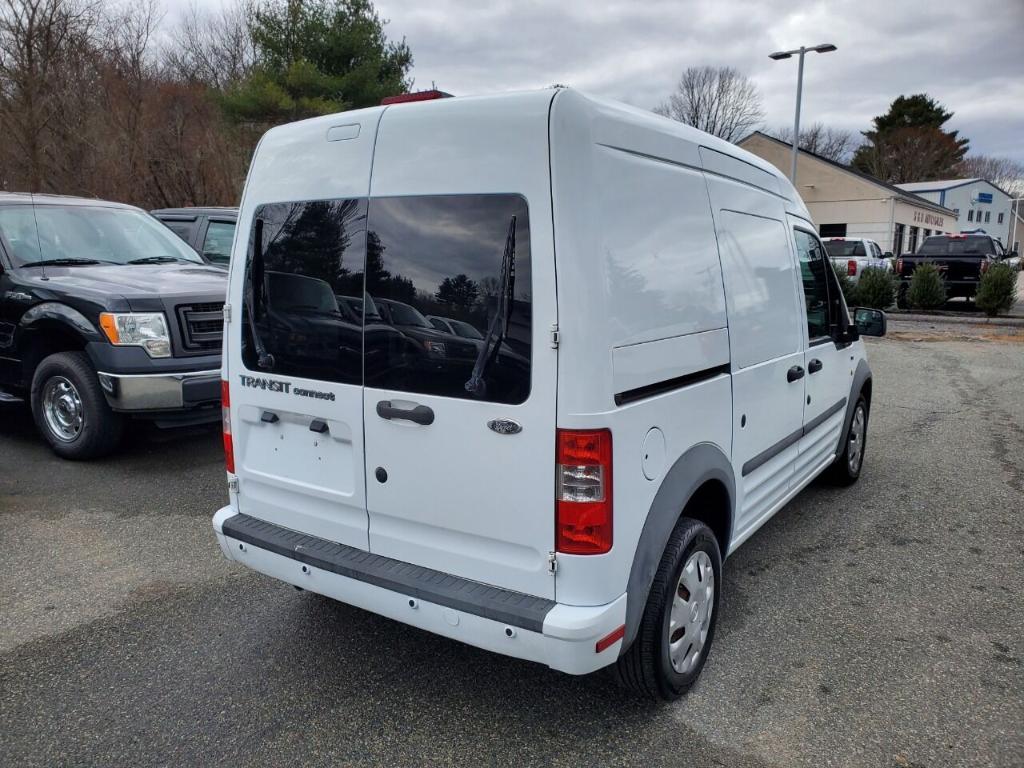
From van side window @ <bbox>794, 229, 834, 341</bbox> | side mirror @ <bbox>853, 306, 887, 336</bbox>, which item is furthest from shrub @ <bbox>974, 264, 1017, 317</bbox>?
van side window @ <bbox>794, 229, 834, 341</bbox>

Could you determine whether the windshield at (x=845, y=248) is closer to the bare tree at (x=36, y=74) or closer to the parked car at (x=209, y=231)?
the parked car at (x=209, y=231)

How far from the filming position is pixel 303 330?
287cm

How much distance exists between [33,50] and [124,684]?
18.6m

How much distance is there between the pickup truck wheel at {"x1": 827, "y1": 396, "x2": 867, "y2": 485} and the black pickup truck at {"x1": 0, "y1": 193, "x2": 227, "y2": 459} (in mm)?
4556

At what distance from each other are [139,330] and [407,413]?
367 cm

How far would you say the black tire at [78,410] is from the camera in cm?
549

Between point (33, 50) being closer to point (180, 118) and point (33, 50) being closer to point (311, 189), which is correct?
point (180, 118)

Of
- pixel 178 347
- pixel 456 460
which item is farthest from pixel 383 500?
pixel 178 347

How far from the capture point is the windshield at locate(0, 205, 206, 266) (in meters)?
6.15

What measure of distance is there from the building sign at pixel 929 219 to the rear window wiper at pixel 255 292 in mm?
40221

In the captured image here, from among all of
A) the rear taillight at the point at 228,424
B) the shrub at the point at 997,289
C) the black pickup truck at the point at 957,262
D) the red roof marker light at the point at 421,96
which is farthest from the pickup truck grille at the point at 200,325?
the black pickup truck at the point at 957,262

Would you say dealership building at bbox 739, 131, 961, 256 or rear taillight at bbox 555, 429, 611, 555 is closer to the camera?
rear taillight at bbox 555, 429, 611, 555

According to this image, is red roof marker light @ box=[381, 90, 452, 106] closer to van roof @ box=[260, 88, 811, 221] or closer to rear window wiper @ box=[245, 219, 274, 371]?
van roof @ box=[260, 88, 811, 221]

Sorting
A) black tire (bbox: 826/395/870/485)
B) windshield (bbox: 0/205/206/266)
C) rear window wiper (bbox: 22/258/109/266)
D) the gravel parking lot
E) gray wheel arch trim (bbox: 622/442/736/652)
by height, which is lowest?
the gravel parking lot
